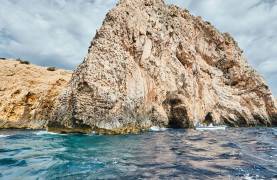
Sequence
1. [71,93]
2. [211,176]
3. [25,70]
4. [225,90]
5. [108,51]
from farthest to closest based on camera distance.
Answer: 1. [225,90]
2. [25,70]
3. [108,51]
4. [71,93]
5. [211,176]

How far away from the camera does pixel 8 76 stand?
149ft

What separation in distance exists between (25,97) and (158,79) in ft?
58.5

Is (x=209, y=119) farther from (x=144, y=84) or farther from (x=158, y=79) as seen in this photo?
(x=144, y=84)

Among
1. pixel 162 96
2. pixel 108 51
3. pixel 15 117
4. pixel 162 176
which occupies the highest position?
pixel 108 51

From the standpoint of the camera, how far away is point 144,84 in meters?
38.6

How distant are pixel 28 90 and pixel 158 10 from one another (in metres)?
22.6

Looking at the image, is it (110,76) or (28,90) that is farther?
(28,90)

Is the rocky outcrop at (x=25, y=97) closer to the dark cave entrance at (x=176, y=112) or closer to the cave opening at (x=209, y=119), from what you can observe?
the dark cave entrance at (x=176, y=112)

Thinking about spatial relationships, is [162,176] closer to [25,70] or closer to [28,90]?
[28,90]

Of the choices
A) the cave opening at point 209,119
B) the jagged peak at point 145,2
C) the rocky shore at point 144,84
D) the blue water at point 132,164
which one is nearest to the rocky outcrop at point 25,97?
the rocky shore at point 144,84

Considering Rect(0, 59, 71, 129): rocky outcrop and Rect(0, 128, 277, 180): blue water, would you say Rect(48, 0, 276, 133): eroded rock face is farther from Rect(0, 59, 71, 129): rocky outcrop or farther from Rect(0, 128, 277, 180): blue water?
Rect(0, 128, 277, 180): blue water

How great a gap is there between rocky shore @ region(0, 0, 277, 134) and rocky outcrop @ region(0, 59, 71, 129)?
12cm

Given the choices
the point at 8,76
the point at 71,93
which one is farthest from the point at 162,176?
the point at 8,76

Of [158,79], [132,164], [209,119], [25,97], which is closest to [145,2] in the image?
[158,79]
